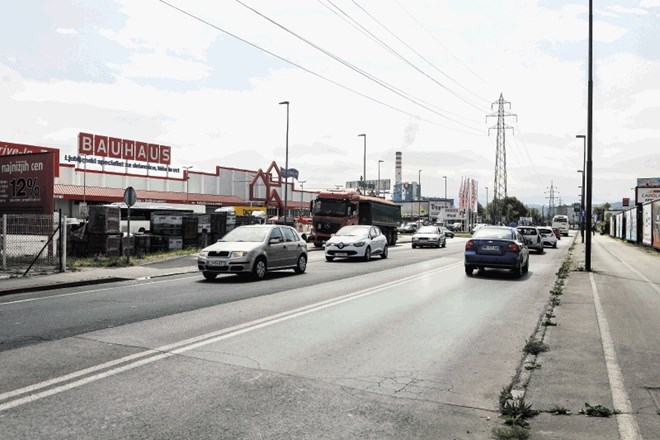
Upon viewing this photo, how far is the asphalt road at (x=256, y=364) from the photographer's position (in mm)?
4105

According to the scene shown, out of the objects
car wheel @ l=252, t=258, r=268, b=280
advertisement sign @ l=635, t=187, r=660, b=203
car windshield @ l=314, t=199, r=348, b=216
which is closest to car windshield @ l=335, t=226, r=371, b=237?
car windshield @ l=314, t=199, r=348, b=216

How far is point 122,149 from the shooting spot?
5931 cm

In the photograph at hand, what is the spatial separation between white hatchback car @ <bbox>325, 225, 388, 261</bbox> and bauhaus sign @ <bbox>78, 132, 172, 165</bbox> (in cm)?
4163

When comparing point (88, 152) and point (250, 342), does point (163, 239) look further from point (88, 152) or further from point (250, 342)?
point (88, 152)

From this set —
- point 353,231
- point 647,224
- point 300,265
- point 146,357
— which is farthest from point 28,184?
point 647,224

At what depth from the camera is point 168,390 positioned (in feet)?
15.8

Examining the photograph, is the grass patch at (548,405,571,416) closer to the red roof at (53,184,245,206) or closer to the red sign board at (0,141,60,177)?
the red sign board at (0,141,60,177)

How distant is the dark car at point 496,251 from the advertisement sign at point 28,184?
14534 mm

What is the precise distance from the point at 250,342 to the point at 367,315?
275cm

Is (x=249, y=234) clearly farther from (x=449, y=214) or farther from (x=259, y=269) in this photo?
(x=449, y=214)

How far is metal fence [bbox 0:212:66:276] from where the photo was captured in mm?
15883

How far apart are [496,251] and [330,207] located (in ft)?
56.8

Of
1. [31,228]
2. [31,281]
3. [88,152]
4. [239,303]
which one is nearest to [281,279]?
[239,303]

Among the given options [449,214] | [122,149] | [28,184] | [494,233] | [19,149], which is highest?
[122,149]
